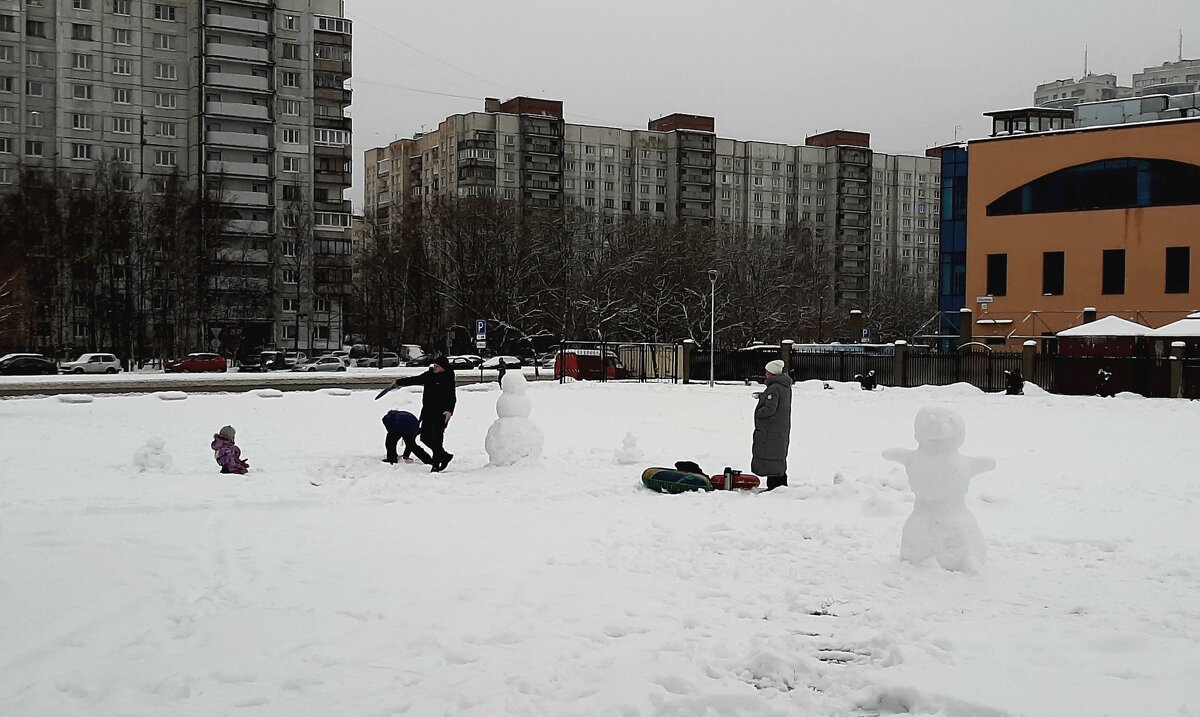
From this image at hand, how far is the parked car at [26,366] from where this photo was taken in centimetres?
4825

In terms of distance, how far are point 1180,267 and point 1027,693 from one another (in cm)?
4727

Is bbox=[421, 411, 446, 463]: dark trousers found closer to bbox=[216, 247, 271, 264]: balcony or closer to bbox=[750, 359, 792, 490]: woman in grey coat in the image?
bbox=[750, 359, 792, 490]: woman in grey coat

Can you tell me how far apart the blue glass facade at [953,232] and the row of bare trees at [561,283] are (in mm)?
12030

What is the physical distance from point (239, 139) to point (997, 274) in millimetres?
52609

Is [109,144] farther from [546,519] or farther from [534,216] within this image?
[546,519]

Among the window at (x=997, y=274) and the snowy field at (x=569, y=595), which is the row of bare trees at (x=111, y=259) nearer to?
the window at (x=997, y=274)

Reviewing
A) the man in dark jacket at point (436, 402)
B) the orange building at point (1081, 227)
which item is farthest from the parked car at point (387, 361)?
the man in dark jacket at point (436, 402)

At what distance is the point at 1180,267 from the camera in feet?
151

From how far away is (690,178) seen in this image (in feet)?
360

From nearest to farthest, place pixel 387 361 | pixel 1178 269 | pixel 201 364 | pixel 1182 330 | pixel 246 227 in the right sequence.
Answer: pixel 1182 330
pixel 1178 269
pixel 201 364
pixel 387 361
pixel 246 227

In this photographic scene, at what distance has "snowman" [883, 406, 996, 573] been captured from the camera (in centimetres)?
825

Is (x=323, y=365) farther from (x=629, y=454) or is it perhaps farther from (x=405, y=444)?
(x=629, y=454)

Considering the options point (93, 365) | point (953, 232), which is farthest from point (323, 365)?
point (953, 232)

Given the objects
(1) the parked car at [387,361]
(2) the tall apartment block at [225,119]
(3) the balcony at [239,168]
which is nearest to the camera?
(1) the parked car at [387,361]
